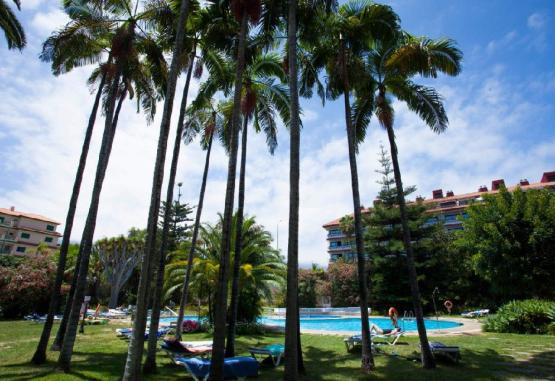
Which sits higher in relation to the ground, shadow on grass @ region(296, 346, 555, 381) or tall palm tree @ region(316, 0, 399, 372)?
tall palm tree @ region(316, 0, 399, 372)

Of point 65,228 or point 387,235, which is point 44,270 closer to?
point 65,228

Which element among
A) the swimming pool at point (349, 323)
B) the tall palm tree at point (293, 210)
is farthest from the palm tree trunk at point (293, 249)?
the swimming pool at point (349, 323)

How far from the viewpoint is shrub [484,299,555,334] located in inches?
632

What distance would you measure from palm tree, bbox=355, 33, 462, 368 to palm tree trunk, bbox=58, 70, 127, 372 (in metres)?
8.93

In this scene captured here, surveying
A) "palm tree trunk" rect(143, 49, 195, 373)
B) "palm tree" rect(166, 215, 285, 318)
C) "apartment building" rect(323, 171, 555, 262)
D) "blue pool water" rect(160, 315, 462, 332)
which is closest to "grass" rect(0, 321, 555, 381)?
"palm tree trunk" rect(143, 49, 195, 373)

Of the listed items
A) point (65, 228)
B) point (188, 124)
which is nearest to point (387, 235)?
point (188, 124)

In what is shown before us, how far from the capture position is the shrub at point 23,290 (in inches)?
1069

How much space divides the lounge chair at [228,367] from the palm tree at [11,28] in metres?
12.3

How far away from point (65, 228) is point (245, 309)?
500 inches

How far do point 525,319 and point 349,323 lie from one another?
15.1m

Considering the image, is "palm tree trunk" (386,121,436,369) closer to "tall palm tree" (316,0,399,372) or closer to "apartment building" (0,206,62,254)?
"tall palm tree" (316,0,399,372)

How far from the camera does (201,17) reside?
12.1 meters

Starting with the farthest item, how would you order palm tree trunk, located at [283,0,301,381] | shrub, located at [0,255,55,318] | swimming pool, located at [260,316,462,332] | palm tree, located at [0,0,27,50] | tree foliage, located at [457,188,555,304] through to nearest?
shrub, located at [0,255,55,318] → swimming pool, located at [260,316,462,332] → tree foliage, located at [457,188,555,304] → palm tree, located at [0,0,27,50] → palm tree trunk, located at [283,0,301,381]

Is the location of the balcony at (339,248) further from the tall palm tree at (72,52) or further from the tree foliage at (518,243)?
the tall palm tree at (72,52)
